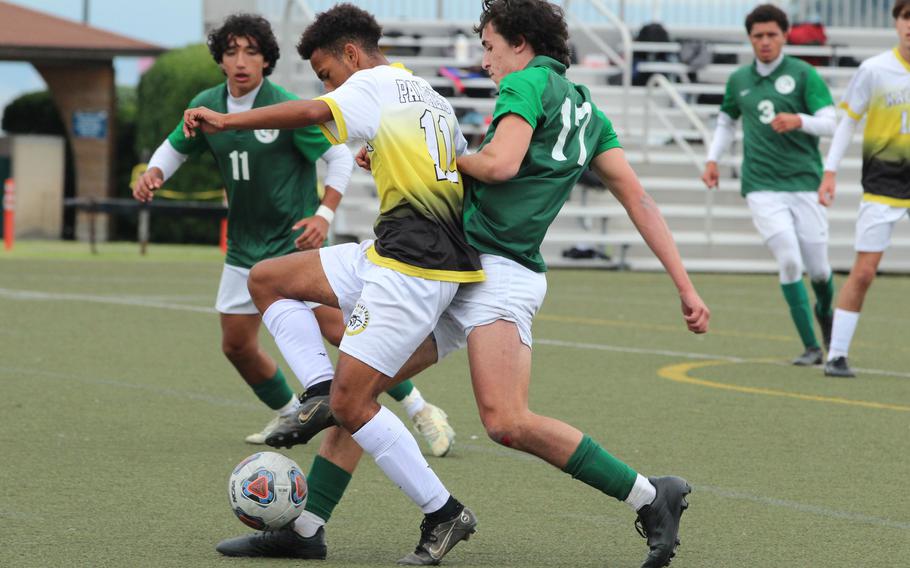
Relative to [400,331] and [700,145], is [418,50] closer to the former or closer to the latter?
[700,145]

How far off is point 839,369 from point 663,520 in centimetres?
574

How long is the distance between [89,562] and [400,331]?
1.21 m

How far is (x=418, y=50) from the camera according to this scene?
27.2 metres

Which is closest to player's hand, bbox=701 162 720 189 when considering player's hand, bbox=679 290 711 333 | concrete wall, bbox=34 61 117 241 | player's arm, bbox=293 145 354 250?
player's arm, bbox=293 145 354 250

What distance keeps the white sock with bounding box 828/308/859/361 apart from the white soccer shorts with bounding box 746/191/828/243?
2.99ft

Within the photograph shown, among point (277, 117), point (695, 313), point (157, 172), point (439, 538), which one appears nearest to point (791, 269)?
point (157, 172)

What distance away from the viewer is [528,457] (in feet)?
24.6

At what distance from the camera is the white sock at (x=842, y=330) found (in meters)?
10.6

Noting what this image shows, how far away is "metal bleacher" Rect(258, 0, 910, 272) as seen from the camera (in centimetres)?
2216

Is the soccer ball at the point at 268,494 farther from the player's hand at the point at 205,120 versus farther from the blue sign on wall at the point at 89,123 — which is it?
the blue sign on wall at the point at 89,123

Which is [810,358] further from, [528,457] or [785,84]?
[528,457]

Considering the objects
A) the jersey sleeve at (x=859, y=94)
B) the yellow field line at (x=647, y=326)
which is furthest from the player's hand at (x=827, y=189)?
the yellow field line at (x=647, y=326)

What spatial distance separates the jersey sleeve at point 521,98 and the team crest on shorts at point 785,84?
21.8ft

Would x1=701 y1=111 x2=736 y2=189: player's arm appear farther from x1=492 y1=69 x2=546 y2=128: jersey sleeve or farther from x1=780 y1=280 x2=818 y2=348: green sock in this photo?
x1=492 y1=69 x2=546 y2=128: jersey sleeve
